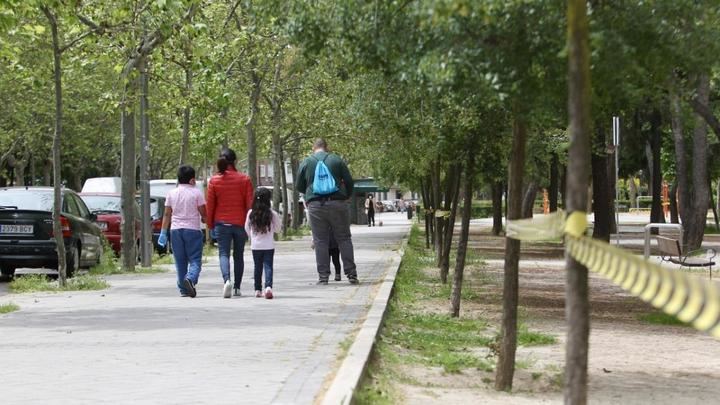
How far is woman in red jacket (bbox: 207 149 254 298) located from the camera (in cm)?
1606

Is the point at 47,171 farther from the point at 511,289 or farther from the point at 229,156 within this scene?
the point at 511,289

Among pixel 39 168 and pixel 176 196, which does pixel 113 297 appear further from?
pixel 39 168

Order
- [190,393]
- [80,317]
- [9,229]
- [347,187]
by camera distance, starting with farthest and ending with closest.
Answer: [9,229], [347,187], [80,317], [190,393]

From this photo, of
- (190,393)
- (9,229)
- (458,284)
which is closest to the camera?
(190,393)

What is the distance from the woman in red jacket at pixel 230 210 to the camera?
16.1 metres

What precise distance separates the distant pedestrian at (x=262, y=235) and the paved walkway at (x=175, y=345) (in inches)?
12.4

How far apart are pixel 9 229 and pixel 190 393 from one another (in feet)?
45.2

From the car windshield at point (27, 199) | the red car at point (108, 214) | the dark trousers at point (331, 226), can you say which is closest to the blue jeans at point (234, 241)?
the dark trousers at point (331, 226)

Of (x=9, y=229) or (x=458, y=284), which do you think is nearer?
(x=458, y=284)

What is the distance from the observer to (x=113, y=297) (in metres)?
16.6

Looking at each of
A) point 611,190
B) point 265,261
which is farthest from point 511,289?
point 611,190

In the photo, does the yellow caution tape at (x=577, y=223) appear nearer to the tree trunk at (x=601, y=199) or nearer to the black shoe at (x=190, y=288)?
the black shoe at (x=190, y=288)

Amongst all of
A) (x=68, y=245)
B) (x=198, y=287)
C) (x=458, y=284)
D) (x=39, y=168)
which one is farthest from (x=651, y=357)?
(x=39, y=168)

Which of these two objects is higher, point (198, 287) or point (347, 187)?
point (347, 187)
